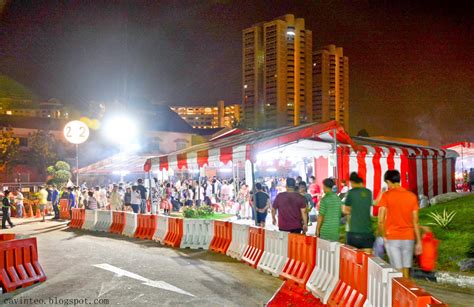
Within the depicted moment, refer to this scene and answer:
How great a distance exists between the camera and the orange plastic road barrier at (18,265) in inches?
330

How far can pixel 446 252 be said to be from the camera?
410 inches

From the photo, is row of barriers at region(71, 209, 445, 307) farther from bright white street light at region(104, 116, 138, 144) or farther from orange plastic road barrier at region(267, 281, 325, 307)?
bright white street light at region(104, 116, 138, 144)

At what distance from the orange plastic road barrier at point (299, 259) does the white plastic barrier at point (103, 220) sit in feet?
34.5

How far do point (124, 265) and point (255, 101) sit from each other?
101 m

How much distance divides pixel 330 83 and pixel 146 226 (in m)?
101

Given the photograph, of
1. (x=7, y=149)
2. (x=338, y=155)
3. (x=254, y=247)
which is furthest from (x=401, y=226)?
(x=7, y=149)

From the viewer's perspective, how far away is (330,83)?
112 meters

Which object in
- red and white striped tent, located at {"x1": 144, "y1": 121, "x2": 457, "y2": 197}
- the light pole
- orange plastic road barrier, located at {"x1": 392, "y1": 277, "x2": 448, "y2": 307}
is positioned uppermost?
the light pole

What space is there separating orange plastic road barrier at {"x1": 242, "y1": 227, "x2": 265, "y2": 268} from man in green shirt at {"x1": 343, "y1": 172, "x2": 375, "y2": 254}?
305 centimetres

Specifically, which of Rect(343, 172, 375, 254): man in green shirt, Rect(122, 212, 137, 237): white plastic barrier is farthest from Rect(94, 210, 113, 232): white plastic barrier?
Rect(343, 172, 375, 254): man in green shirt

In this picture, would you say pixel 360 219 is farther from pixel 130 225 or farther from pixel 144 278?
pixel 130 225

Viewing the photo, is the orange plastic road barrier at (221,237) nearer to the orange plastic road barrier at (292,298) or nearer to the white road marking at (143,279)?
the white road marking at (143,279)

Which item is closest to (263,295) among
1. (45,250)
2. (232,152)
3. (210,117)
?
(232,152)

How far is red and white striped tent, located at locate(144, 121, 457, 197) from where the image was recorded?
1312cm
